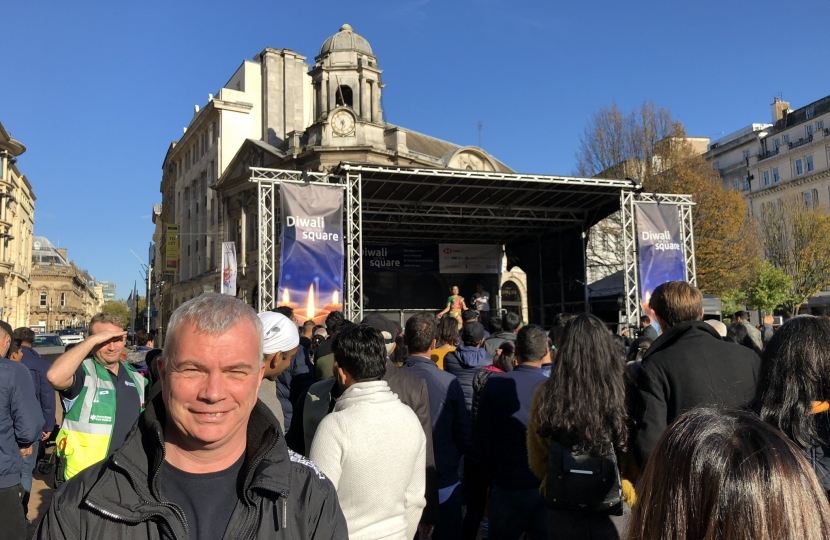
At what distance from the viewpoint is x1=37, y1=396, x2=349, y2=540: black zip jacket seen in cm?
150

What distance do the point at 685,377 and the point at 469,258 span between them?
21914mm

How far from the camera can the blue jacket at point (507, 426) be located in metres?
3.90

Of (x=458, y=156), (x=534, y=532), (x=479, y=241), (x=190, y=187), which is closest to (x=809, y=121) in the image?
(x=458, y=156)

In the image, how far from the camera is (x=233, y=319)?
176cm

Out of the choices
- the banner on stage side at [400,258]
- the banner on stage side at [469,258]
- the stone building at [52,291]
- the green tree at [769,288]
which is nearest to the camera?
the banner on stage side at [400,258]

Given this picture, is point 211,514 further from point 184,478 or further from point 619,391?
point 619,391

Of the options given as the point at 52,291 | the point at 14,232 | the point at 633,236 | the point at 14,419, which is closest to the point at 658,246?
the point at 633,236

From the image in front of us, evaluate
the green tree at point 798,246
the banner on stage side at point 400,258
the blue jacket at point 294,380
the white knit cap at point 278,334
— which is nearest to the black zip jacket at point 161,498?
the white knit cap at point 278,334

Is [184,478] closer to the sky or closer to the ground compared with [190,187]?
closer to the ground

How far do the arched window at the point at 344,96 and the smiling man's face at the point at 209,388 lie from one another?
28392 mm

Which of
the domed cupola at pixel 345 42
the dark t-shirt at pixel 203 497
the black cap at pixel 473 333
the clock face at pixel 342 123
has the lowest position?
the dark t-shirt at pixel 203 497

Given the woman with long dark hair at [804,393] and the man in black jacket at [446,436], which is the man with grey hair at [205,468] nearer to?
the woman with long dark hair at [804,393]

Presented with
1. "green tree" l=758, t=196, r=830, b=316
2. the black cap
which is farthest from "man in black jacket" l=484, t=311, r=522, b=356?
"green tree" l=758, t=196, r=830, b=316

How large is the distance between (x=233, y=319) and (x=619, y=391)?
205cm
